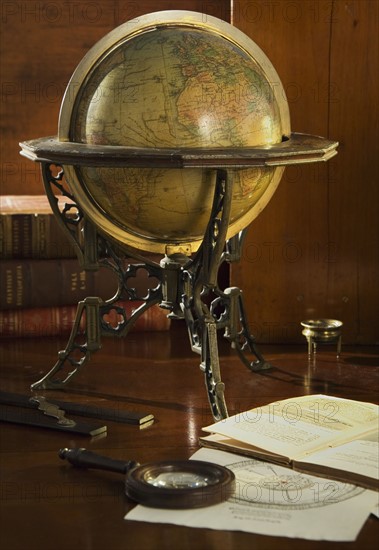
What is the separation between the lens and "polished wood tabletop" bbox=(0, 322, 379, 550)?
2.33m

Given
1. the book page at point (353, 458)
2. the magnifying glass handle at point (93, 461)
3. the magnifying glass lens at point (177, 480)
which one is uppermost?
the book page at point (353, 458)

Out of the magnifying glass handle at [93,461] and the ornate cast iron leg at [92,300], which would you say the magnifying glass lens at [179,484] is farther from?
the ornate cast iron leg at [92,300]

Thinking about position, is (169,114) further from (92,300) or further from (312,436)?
(312,436)

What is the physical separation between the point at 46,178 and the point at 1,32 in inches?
69.1

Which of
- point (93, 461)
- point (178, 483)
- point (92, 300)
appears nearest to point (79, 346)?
point (92, 300)

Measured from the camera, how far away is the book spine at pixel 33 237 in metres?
4.05

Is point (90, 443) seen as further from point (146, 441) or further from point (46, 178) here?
point (46, 178)

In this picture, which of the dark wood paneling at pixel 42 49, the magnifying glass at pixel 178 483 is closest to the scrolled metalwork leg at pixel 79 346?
the magnifying glass at pixel 178 483

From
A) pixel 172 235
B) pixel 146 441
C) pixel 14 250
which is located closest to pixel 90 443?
pixel 146 441

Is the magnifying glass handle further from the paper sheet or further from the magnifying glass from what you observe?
the paper sheet

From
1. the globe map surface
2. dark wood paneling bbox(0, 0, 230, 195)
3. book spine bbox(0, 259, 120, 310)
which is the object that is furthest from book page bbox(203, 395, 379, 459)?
dark wood paneling bbox(0, 0, 230, 195)

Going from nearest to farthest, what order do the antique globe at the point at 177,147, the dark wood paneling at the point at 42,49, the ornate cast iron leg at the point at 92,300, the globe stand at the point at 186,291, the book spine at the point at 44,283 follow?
the antique globe at the point at 177,147 < the globe stand at the point at 186,291 < the ornate cast iron leg at the point at 92,300 < the book spine at the point at 44,283 < the dark wood paneling at the point at 42,49

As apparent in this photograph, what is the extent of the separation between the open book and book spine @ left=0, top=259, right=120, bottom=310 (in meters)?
1.21

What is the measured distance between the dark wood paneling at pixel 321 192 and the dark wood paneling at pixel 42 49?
3.62 ft
